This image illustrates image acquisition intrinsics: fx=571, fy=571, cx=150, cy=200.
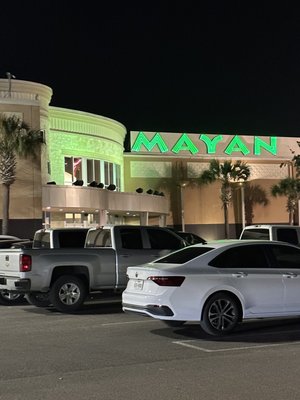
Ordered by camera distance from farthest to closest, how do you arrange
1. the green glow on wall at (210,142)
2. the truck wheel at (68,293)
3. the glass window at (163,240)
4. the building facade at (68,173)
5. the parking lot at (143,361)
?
the green glow on wall at (210,142) → the building facade at (68,173) → the glass window at (163,240) → the truck wheel at (68,293) → the parking lot at (143,361)

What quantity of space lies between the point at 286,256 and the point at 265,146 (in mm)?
40850

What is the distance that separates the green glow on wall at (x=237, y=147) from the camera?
48.7 m

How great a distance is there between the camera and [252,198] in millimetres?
48094

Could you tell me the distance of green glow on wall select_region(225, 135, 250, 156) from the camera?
160 feet

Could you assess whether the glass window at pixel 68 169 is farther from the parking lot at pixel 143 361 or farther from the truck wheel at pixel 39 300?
the parking lot at pixel 143 361

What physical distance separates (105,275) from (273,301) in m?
4.61

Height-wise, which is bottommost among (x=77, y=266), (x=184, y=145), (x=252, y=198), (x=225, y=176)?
(x=77, y=266)

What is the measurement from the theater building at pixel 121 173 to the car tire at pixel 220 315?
72.3 feet

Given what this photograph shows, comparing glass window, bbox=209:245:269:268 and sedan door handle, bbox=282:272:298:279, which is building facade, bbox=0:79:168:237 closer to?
glass window, bbox=209:245:269:268

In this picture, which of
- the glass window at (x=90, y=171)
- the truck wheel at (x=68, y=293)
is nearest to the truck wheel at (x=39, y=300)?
the truck wheel at (x=68, y=293)

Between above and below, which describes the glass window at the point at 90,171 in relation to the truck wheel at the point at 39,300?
above

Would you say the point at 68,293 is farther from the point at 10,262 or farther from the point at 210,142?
the point at 210,142

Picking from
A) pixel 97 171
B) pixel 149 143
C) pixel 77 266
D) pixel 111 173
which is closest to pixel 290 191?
pixel 149 143

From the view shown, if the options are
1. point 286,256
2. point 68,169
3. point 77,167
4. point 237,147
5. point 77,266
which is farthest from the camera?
point 237,147
